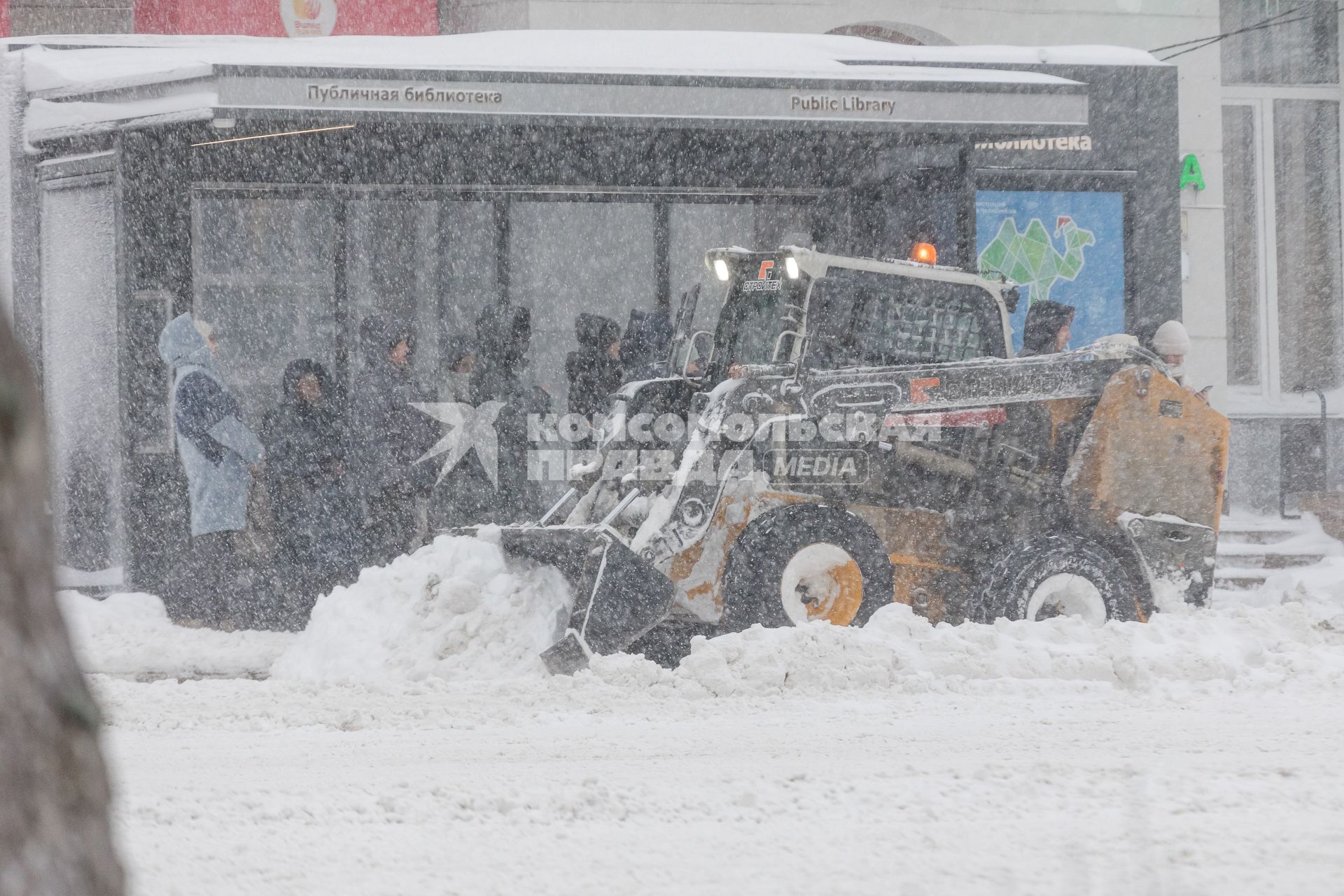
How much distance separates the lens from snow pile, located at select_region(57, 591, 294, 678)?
7801mm

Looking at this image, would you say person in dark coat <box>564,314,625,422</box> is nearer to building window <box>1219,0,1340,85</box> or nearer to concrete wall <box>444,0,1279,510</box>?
concrete wall <box>444,0,1279,510</box>

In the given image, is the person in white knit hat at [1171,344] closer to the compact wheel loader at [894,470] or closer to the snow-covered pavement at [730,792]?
the compact wheel loader at [894,470]

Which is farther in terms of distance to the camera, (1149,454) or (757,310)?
(757,310)

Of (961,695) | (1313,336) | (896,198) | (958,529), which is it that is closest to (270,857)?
(961,695)

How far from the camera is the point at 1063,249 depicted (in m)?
11.4

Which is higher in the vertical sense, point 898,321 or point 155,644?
point 898,321

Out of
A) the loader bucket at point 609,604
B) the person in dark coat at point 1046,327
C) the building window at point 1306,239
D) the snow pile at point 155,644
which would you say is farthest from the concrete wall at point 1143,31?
the loader bucket at point 609,604

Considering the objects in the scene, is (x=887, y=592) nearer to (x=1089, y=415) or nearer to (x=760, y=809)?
(x=1089, y=415)

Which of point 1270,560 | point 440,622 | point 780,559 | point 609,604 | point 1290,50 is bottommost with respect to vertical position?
point 1270,560

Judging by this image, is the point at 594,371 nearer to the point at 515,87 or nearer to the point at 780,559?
the point at 515,87

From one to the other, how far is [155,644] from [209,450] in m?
1.27

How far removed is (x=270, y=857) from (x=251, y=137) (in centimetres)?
772

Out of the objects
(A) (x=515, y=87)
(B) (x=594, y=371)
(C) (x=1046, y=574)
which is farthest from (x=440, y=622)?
(A) (x=515, y=87)

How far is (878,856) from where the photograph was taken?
3.74m
